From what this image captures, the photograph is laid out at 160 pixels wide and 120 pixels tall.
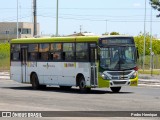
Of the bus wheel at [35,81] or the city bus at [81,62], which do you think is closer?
the city bus at [81,62]

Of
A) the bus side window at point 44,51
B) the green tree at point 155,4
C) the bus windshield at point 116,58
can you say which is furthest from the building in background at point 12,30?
the bus windshield at point 116,58

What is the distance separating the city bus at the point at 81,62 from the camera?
90.7 feet

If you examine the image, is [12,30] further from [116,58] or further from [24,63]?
[116,58]

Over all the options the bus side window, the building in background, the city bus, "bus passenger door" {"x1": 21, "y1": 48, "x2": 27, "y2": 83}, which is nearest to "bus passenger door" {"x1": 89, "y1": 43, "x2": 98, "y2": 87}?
the city bus

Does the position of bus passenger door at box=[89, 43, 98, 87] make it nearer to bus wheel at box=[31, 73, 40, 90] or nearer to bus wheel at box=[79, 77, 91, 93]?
bus wheel at box=[79, 77, 91, 93]

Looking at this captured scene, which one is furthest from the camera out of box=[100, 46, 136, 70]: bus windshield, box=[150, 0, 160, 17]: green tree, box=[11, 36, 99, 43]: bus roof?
box=[150, 0, 160, 17]: green tree

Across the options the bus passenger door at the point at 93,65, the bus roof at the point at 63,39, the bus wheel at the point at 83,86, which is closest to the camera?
the bus passenger door at the point at 93,65

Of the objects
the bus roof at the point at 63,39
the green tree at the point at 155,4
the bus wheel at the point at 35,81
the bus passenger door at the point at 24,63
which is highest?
the green tree at the point at 155,4

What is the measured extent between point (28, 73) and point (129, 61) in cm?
706

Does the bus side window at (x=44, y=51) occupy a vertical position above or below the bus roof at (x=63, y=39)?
below

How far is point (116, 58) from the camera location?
27.7 m

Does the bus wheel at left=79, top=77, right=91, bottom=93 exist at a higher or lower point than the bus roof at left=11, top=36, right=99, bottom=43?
lower

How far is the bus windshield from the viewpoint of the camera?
27605 mm

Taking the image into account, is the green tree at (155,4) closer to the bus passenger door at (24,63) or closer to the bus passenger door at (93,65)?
the bus passenger door at (24,63)
